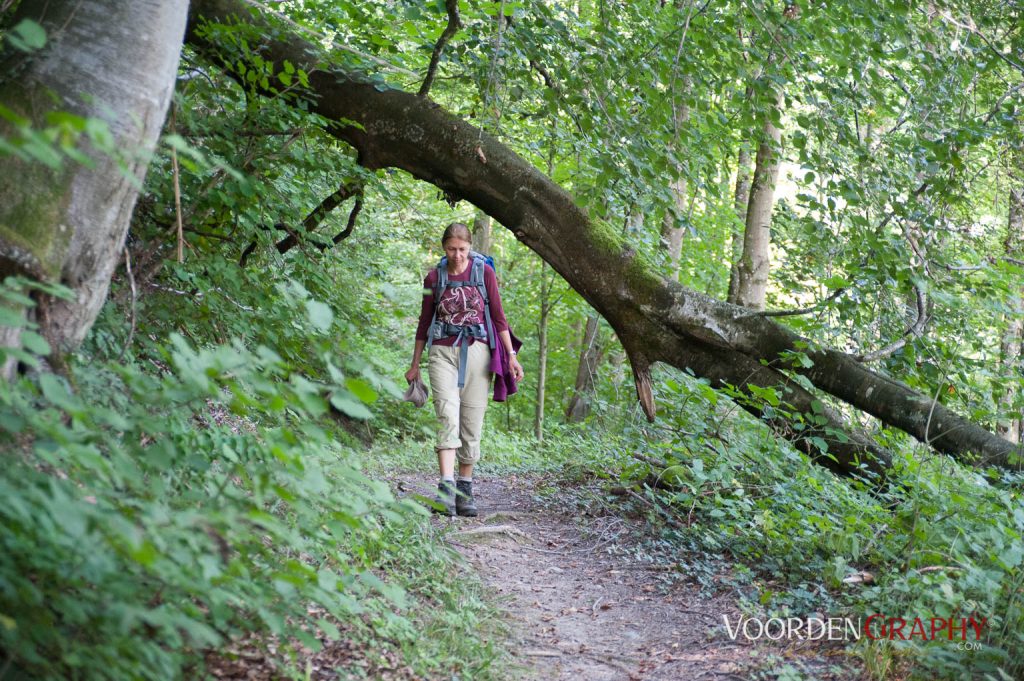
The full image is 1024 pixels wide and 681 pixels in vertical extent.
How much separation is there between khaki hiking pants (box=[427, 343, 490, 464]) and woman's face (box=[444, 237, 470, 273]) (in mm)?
628

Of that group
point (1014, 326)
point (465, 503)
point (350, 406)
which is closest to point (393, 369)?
point (465, 503)

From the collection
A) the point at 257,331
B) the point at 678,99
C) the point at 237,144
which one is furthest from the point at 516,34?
the point at 257,331

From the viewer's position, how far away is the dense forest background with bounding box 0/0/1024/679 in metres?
2.08

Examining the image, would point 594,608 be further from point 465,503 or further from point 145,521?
point 145,521

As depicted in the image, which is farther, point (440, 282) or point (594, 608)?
point (440, 282)

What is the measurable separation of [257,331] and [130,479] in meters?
2.87

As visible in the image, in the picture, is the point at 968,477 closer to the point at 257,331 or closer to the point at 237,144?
the point at 257,331

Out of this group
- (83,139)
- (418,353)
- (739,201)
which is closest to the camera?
(83,139)

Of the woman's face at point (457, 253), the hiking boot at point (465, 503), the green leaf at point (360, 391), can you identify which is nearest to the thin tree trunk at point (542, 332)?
the hiking boot at point (465, 503)

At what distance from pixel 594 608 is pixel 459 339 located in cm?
228

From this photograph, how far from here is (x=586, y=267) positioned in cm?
598

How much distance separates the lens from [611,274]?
595 cm

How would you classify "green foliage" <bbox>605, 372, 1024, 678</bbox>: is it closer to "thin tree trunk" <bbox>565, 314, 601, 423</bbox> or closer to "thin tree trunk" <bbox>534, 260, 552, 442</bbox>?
"thin tree trunk" <bbox>565, 314, 601, 423</bbox>

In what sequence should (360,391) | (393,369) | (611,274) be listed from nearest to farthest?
(360,391) < (393,369) < (611,274)
